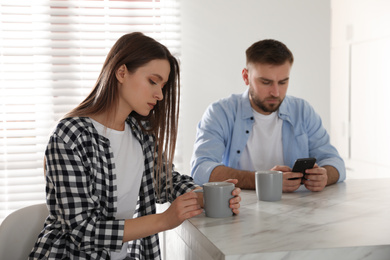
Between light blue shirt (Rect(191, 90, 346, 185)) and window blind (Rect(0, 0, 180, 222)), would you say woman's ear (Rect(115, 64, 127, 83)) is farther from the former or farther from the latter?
window blind (Rect(0, 0, 180, 222))

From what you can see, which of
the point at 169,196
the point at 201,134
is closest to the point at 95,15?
the point at 201,134

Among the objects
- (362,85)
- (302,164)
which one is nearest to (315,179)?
(302,164)

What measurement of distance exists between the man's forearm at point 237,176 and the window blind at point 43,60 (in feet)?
3.65

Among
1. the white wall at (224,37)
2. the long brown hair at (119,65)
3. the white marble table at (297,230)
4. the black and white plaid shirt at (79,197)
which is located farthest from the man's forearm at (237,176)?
the white wall at (224,37)

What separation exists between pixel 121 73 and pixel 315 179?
0.79m

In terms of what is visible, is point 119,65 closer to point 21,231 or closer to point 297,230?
point 21,231

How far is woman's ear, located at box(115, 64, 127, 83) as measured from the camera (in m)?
1.46

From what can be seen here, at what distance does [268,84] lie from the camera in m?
2.13

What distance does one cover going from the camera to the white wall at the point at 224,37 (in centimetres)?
274

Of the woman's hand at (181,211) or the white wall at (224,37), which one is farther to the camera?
the white wall at (224,37)

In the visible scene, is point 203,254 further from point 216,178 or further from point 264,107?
point 264,107

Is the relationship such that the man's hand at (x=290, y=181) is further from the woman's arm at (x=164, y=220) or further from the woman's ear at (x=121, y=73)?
the woman's ear at (x=121, y=73)

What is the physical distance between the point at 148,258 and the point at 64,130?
55 centimetres

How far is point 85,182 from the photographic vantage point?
1.28 m
